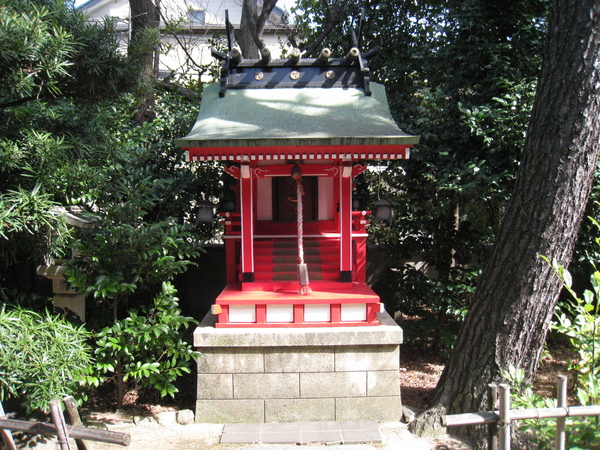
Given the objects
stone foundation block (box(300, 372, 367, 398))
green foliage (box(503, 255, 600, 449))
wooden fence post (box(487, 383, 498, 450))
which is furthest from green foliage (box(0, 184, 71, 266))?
green foliage (box(503, 255, 600, 449))

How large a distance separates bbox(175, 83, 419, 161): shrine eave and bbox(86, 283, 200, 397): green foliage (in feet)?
5.55

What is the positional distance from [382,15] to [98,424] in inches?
302

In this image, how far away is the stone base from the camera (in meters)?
5.17

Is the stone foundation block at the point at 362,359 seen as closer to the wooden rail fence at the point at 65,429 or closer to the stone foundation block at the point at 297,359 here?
the stone foundation block at the point at 297,359

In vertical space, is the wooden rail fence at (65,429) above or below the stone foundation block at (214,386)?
above

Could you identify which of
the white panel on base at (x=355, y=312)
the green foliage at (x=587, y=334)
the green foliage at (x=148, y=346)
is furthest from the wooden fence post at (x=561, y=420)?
the green foliage at (x=148, y=346)

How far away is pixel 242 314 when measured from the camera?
5.34m

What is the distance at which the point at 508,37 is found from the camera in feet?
22.6

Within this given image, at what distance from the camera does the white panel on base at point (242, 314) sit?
5.32m

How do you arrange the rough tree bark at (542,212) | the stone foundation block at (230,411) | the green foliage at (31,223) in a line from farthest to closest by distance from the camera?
the stone foundation block at (230,411), the rough tree bark at (542,212), the green foliage at (31,223)

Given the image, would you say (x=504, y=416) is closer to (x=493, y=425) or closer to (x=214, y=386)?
(x=493, y=425)

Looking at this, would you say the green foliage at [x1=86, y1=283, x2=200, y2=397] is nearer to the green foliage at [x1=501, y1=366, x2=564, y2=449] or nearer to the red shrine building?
the red shrine building

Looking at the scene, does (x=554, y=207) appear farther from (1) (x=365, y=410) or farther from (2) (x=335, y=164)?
(1) (x=365, y=410)

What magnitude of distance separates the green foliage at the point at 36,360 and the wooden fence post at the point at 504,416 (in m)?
3.43
